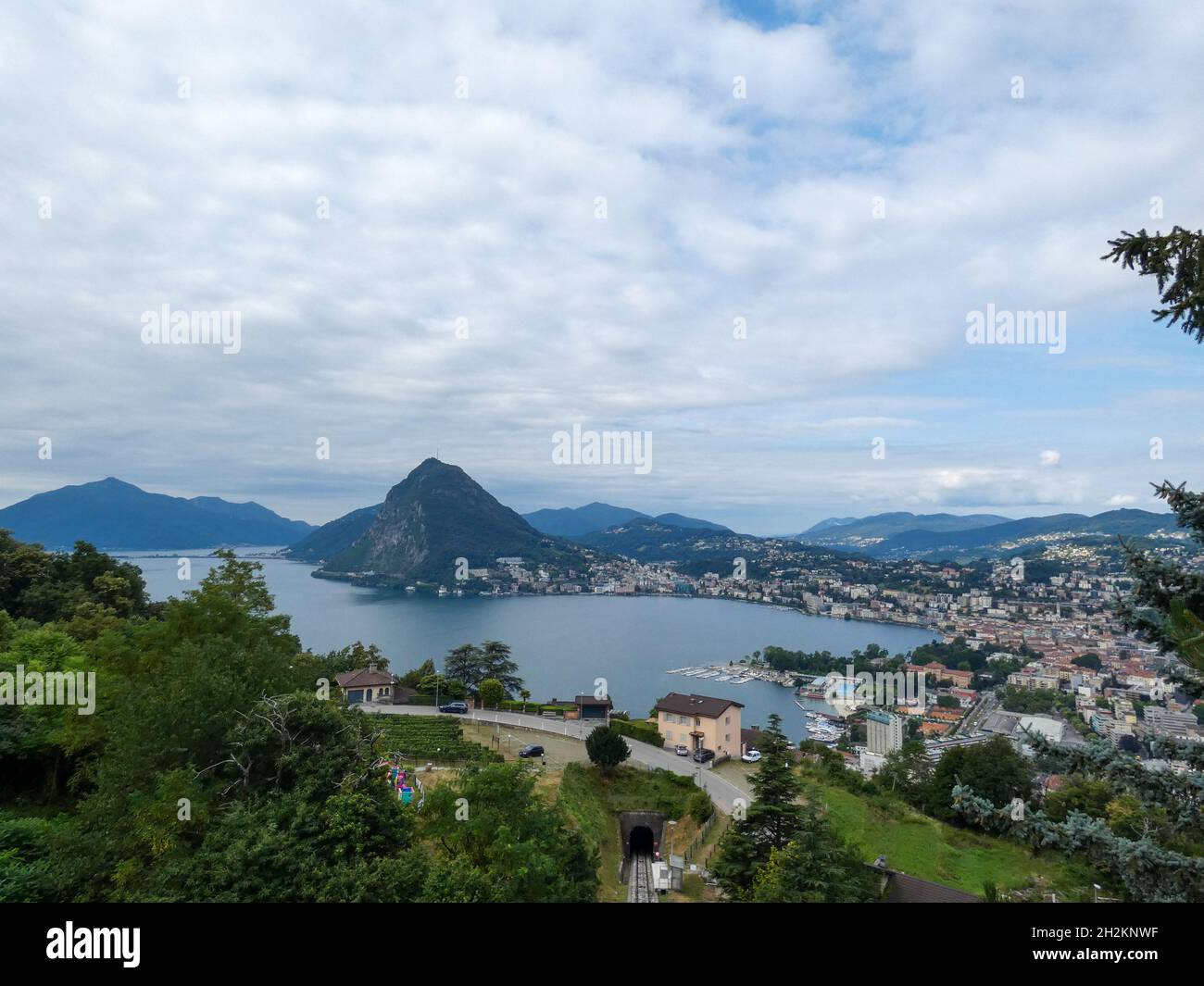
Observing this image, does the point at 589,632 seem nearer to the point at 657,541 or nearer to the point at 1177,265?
the point at 1177,265

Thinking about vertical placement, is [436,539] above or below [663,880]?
above

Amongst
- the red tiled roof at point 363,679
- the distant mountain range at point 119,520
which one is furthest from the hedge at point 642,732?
the distant mountain range at point 119,520

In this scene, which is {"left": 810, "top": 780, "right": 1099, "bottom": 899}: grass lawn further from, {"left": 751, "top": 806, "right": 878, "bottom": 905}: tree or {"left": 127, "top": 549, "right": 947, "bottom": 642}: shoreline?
{"left": 127, "top": 549, "right": 947, "bottom": 642}: shoreline

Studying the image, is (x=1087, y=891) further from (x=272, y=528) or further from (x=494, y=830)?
(x=272, y=528)

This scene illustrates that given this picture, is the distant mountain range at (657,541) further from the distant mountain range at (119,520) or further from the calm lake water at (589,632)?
the distant mountain range at (119,520)

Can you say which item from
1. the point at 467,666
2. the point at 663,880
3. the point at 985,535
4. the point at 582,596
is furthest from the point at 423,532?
the point at 985,535
